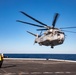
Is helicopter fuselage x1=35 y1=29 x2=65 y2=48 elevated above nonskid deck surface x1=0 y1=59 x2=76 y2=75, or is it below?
above

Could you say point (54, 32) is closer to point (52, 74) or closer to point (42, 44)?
point (42, 44)

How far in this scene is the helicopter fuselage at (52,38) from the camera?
132 feet

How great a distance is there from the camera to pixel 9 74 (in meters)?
23.5

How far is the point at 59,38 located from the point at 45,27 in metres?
6.04

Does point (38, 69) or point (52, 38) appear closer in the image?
point (38, 69)

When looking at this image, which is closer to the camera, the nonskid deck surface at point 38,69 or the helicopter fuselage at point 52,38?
the nonskid deck surface at point 38,69

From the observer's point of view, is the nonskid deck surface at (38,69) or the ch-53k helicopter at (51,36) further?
the ch-53k helicopter at (51,36)

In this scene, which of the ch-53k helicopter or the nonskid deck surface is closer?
the nonskid deck surface

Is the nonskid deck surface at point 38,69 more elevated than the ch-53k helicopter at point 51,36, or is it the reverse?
the ch-53k helicopter at point 51,36

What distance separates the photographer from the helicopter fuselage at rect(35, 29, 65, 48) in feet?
132

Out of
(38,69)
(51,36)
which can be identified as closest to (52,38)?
(51,36)

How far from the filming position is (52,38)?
1645 inches

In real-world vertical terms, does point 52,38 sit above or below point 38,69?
above

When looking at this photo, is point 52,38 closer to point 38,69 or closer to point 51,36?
point 51,36
